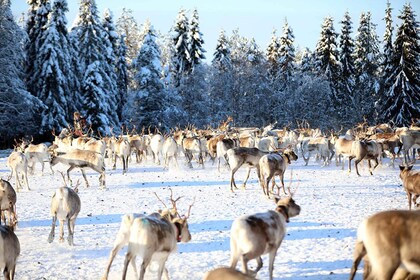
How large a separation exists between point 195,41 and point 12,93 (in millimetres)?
21221

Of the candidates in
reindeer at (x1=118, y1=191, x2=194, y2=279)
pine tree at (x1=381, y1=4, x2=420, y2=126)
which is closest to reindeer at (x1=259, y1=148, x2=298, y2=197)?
reindeer at (x1=118, y1=191, x2=194, y2=279)

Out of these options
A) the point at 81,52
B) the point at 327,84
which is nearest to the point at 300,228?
the point at 81,52

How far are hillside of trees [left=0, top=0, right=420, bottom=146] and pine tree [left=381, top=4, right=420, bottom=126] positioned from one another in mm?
91

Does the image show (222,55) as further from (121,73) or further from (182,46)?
(121,73)

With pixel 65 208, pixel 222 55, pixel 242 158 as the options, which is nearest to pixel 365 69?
pixel 222 55

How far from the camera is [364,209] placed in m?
12.5

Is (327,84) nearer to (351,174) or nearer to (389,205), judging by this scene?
(351,174)

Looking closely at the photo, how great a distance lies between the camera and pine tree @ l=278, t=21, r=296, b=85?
2136 inches

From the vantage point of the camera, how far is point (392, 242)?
18.8ft

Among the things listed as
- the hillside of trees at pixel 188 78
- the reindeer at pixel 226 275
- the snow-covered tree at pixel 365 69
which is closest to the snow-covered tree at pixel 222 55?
Answer: the hillside of trees at pixel 188 78

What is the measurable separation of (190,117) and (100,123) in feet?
36.3

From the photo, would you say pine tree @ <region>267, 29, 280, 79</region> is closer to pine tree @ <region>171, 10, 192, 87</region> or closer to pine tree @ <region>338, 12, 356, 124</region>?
pine tree @ <region>338, 12, 356, 124</region>

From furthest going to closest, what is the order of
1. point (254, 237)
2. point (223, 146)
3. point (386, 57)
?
point (386, 57) → point (223, 146) → point (254, 237)

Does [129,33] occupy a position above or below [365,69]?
above
